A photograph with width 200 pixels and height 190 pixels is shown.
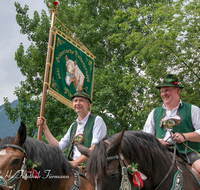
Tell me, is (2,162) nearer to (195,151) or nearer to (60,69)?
(195,151)

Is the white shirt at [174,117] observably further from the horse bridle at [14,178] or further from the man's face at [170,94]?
the horse bridle at [14,178]

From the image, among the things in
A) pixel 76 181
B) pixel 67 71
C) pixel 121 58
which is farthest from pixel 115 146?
pixel 121 58

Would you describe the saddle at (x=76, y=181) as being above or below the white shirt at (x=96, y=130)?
below

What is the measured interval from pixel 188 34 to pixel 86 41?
7.53m

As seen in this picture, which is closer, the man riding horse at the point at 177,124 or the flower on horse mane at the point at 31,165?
the flower on horse mane at the point at 31,165

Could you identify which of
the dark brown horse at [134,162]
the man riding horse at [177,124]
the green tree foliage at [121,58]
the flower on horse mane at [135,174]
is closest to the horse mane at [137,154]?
the dark brown horse at [134,162]

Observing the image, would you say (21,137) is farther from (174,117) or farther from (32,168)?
(174,117)

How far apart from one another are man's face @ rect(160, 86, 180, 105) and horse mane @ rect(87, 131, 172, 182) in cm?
85

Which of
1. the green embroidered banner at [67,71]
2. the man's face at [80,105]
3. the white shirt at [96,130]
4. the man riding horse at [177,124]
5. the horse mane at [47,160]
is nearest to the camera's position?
the horse mane at [47,160]

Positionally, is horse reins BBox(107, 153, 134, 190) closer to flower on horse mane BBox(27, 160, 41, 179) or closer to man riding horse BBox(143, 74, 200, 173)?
flower on horse mane BBox(27, 160, 41, 179)

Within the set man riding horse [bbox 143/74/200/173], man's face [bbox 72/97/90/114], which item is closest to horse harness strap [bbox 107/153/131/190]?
man riding horse [bbox 143/74/200/173]

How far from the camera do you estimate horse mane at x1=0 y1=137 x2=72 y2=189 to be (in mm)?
2243

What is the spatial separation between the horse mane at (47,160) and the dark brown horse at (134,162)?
15.6 inches

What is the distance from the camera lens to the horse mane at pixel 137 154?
1.91 m
